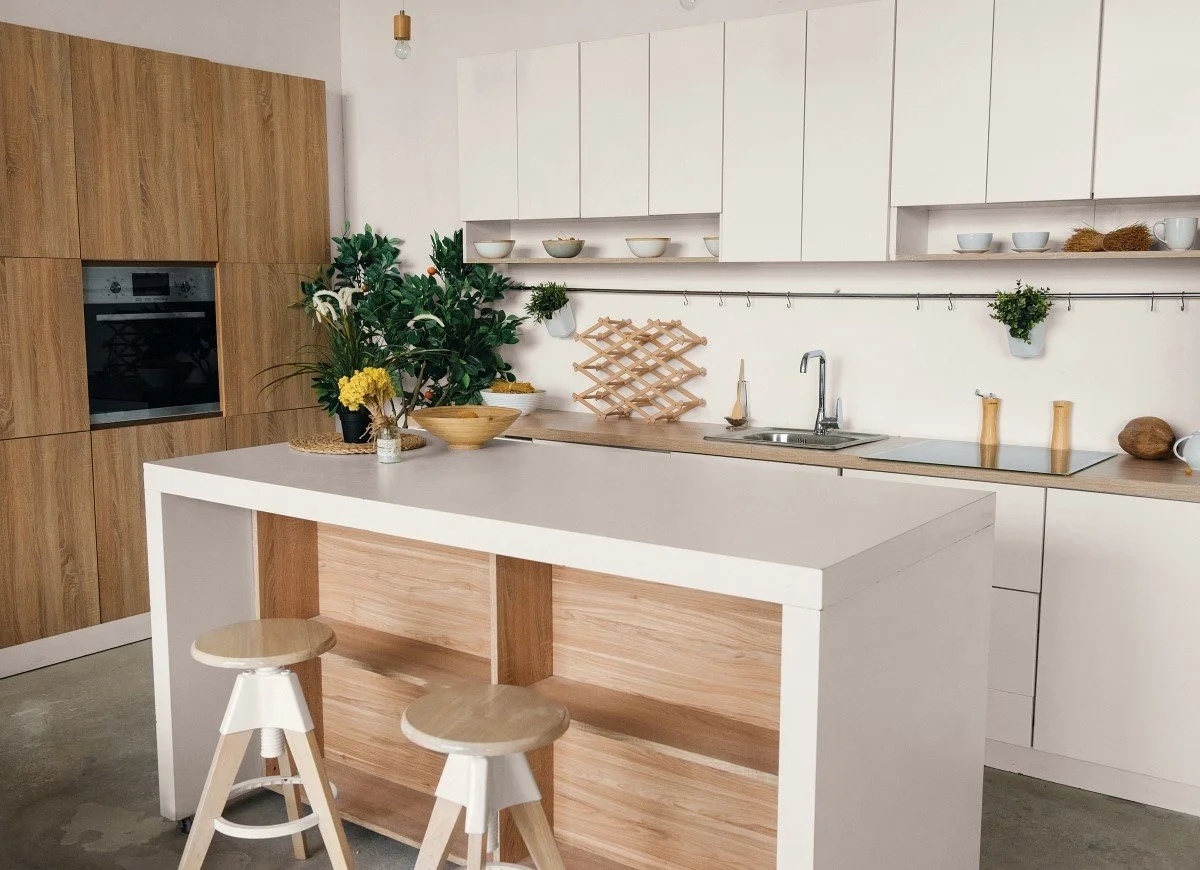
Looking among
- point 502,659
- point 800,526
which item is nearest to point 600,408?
point 502,659

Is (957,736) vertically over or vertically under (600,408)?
under

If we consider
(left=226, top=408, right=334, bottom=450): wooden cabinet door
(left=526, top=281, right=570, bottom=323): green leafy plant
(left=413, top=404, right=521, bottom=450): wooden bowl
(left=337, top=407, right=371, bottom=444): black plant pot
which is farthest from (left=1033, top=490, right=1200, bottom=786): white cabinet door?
(left=226, top=408, right=334, bottom=450): wooden cabinet door

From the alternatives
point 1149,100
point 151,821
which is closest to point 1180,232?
point 1149,100

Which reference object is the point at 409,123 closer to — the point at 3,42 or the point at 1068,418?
the point at 3,42

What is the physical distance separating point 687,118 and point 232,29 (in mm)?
2307

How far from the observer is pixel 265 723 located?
8.25ft

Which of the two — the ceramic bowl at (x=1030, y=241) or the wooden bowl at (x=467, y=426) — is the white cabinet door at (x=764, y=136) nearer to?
the ceramic bowl at (x=1030, y=241)

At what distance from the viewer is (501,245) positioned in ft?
16.0

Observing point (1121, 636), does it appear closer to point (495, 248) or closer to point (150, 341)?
point (495, 248)

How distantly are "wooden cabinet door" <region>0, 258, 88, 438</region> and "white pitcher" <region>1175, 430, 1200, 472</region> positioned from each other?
12.9 ft

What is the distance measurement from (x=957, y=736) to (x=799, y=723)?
2.35 feet

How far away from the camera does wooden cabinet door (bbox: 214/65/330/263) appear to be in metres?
4.88

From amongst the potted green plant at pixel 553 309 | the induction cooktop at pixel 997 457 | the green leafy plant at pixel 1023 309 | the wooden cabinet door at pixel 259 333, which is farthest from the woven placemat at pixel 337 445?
the green leafy plant at pixel 1023 309

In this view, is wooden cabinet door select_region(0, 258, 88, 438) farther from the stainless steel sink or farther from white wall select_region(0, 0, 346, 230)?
the stainless steel sink
